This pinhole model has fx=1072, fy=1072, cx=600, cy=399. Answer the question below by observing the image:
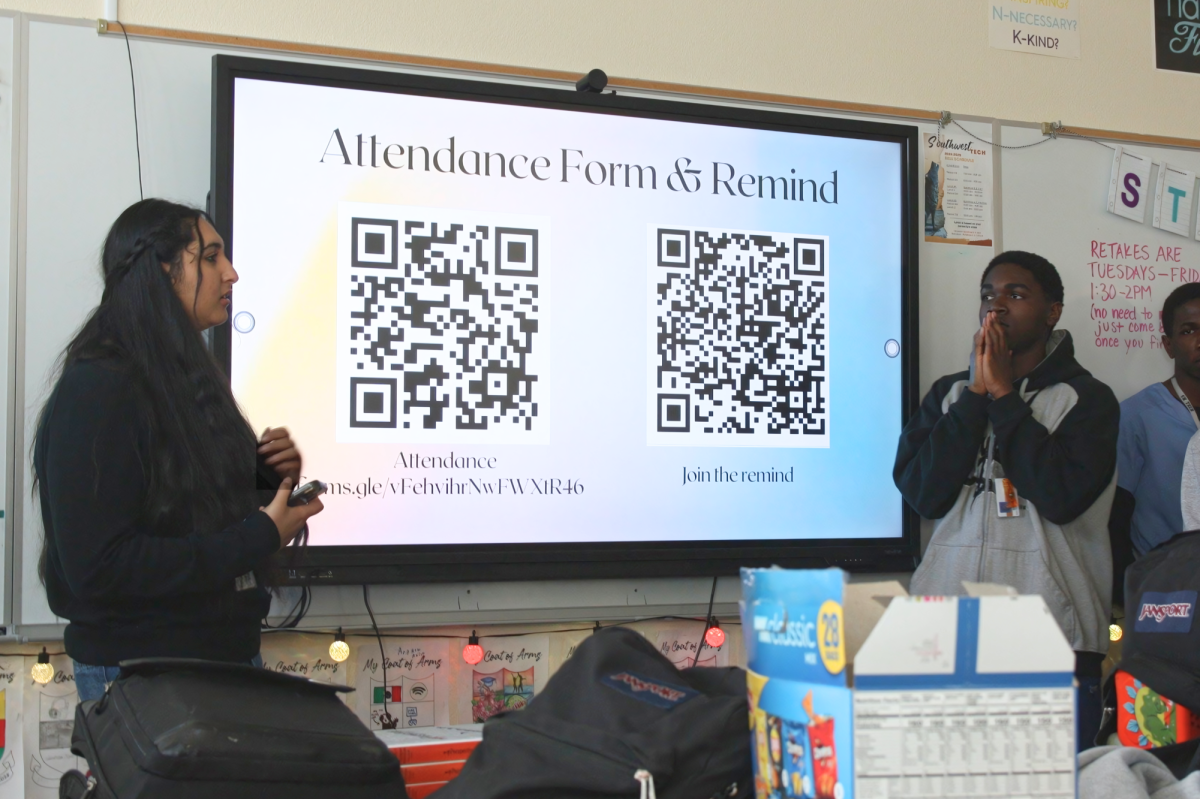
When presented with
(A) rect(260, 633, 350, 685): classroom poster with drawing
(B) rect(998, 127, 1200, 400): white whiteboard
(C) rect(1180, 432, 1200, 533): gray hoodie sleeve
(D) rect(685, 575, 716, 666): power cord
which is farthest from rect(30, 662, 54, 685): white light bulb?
(B) rect(998, 127, 1200, 400): white whiteboard

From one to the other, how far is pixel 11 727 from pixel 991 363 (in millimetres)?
2185

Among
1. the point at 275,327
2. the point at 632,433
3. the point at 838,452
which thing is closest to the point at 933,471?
the point at 838,452

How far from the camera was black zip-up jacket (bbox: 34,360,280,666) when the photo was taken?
5.04ft

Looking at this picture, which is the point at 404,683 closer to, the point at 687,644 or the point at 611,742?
Result: the point at 687,644

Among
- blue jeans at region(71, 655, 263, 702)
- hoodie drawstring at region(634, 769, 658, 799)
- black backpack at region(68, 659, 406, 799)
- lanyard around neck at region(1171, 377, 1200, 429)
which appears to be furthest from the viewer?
lanyard around neck at region(1171, 377, 1200, 429)

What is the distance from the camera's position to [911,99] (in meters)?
2.91

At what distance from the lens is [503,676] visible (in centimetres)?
246

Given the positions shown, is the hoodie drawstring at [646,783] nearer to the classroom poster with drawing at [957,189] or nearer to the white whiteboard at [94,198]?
the white whiteboard at [94,198]

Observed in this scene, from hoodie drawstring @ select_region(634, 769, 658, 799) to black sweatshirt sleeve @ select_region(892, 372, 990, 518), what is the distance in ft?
5.33

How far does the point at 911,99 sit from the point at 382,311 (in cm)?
157

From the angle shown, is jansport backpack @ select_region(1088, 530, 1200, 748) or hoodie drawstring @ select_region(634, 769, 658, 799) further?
jansport backpack @ select_region(1088, 530, 1200, 748)

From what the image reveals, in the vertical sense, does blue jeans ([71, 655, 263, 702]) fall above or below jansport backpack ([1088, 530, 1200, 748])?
below

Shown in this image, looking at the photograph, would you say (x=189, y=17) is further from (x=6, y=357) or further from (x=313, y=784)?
(x=313, y=784)

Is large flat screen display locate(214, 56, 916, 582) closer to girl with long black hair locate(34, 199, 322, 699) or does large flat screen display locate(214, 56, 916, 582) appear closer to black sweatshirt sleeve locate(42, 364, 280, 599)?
girl with long black hair locate(34, 199, 322, 699)
